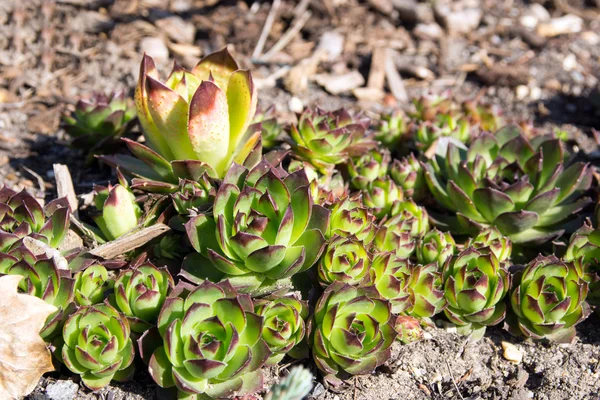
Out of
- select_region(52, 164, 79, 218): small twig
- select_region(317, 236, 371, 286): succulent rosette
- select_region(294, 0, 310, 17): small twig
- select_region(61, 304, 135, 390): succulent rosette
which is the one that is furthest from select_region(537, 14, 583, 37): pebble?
select_region(61, 304, 135, 390): succulent rosette

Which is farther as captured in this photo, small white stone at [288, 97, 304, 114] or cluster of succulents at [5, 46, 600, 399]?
small white stone at [288, 97, 304, 114]

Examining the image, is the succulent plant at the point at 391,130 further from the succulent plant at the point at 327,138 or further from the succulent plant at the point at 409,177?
the succulent plant at the point at 327,138

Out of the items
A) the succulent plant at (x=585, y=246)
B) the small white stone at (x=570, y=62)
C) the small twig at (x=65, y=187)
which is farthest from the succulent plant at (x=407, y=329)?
the small white stone at (x=570, y=62)

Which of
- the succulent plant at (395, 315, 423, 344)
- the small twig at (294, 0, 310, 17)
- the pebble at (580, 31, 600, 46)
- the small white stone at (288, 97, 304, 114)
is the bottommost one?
the pebble at (580, 31, 600, 46)

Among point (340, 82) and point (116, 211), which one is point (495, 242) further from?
point (340, 82)

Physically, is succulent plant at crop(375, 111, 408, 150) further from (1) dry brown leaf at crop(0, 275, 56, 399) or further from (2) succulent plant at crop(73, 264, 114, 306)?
(1) dry brown leaf at crop(0, 275, 56, 399)

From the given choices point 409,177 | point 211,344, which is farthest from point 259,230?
point 409,177
